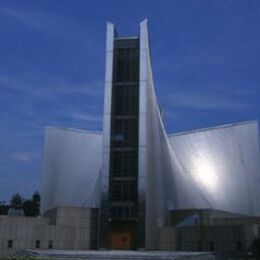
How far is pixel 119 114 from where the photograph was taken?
3359cm

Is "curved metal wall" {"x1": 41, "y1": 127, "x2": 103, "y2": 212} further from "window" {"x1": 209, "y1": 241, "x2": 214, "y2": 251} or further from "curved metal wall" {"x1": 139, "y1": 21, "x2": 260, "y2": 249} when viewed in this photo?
"window" {"x1": 209, "y1": 241, "x2": 214, "y2": 251}

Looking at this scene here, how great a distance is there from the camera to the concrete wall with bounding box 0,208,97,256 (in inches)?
1109

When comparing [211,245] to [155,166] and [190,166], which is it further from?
[190,166]

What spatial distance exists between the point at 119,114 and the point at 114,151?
241 centimetres

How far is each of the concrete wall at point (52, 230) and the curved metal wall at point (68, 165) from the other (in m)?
4.60

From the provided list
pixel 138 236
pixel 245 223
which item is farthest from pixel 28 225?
pixel 245 223

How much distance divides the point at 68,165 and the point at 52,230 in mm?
9808

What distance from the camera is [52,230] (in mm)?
29734

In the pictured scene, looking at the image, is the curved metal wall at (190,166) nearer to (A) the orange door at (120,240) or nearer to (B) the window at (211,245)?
(A) the orange door at (120,240)

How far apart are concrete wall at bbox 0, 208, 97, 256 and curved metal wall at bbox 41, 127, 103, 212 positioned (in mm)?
4599

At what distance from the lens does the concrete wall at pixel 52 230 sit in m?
28.2

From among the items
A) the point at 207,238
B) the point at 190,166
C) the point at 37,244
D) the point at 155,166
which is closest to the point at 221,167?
the point at 190,166

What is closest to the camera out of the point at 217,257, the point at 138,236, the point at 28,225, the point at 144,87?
the point at 217,257

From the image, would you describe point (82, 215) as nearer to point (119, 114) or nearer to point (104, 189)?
point (104, 189)
